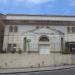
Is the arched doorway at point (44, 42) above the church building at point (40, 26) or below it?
below

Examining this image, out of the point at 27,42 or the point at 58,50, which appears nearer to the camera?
the point at 58,50

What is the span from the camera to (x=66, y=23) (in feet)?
166

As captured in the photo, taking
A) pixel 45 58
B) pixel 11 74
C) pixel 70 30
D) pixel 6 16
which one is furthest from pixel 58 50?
pixel 6 16

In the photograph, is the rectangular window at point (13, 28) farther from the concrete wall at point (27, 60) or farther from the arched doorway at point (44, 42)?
the concrete wall at point (27, 60)

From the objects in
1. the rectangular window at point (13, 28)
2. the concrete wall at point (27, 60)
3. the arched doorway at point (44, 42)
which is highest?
the rectangular window at point (13, 28)

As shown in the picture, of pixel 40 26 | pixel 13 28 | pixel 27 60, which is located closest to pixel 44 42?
pixel 40 26

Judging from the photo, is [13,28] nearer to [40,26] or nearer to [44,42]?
[40,26]

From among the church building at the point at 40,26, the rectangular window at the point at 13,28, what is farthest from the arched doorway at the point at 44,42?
the rectangular window at the point at 13,28

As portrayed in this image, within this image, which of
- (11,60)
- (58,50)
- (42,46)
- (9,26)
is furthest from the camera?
(9,26)

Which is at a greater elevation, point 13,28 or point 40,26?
point 40,26

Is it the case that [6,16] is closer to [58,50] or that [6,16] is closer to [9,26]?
[9,26]

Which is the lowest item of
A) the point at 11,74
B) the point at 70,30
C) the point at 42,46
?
the point at 11,74

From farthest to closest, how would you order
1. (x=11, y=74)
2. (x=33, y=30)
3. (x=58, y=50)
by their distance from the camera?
(x=33, y=30) → (x=58, y=50) → (x=11, y=74)

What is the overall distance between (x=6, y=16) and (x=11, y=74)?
2970 cm
